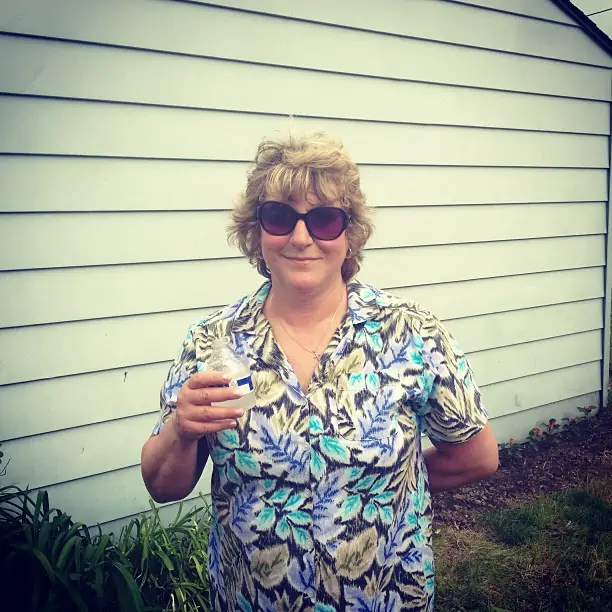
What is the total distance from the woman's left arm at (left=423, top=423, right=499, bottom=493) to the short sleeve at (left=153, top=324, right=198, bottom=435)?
29.0 inches

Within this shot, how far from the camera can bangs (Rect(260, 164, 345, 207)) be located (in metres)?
1.52

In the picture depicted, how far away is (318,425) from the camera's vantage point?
1.43 meters

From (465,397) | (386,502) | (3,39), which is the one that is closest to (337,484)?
(386,502)

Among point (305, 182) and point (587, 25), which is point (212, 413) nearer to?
point (305, 182)

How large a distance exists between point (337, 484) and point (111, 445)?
1.84 metres

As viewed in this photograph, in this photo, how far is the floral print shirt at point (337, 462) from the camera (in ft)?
4.68

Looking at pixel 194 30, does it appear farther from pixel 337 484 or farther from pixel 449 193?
pixel 337 484

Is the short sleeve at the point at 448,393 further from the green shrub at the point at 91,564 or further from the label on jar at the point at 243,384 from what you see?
the green shrub at the point at 91,564

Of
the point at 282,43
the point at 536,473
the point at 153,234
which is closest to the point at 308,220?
the point at 153,234

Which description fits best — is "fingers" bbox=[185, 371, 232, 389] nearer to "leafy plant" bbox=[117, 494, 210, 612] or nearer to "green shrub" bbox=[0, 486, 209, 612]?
"green shrub" bbox=[0, 486, 209, 612]

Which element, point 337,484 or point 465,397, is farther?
point 465,397

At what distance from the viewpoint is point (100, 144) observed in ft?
8.66

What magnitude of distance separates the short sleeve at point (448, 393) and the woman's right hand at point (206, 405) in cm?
57

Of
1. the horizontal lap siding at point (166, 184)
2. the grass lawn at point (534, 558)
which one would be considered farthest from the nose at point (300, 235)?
the grass lawn at point (534, 558)
